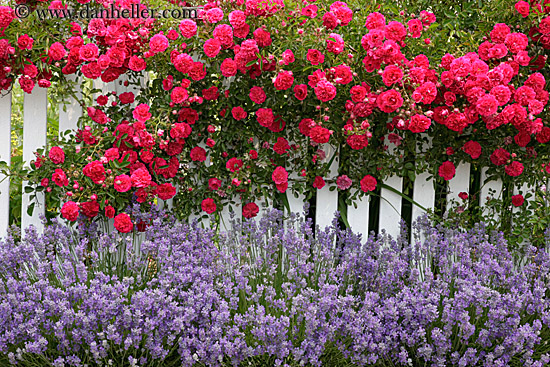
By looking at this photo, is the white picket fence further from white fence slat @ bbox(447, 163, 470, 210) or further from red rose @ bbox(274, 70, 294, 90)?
red rose @ bbox(274, 70, 294, 90)

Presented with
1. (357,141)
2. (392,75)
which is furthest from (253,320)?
(392,75)

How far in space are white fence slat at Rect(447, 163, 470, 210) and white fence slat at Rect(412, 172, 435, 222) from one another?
0.11 metres

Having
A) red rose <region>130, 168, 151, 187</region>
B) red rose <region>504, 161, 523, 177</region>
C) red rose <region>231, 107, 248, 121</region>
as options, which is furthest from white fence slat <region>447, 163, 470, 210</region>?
red rose <region>130, 168, 151, 187</region>

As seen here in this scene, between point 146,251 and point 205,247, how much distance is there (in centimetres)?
38

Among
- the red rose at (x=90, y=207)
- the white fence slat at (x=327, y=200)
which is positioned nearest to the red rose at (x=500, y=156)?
the white fence slat at (x=327, y=200)

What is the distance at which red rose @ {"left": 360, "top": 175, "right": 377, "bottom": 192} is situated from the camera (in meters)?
2.88

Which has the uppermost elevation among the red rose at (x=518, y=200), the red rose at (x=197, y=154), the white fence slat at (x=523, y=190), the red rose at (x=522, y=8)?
the red rose at (x=522, y=8)

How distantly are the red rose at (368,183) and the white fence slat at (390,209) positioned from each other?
0.41 ft

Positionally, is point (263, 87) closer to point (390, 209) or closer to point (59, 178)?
point (390, 209)

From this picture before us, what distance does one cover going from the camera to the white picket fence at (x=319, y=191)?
288 cm

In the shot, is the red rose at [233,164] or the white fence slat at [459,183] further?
the white fence slat at [459,183]

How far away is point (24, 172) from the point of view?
280 cm

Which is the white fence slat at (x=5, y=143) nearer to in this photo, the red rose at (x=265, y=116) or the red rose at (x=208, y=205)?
the red rose at (x=208, y=205)

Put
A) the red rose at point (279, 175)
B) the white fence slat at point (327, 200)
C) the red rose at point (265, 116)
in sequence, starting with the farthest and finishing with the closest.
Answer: the white fence slat at point (327, 200)
the red rose at point (279, 175)
the red rose at point (265, 116)
